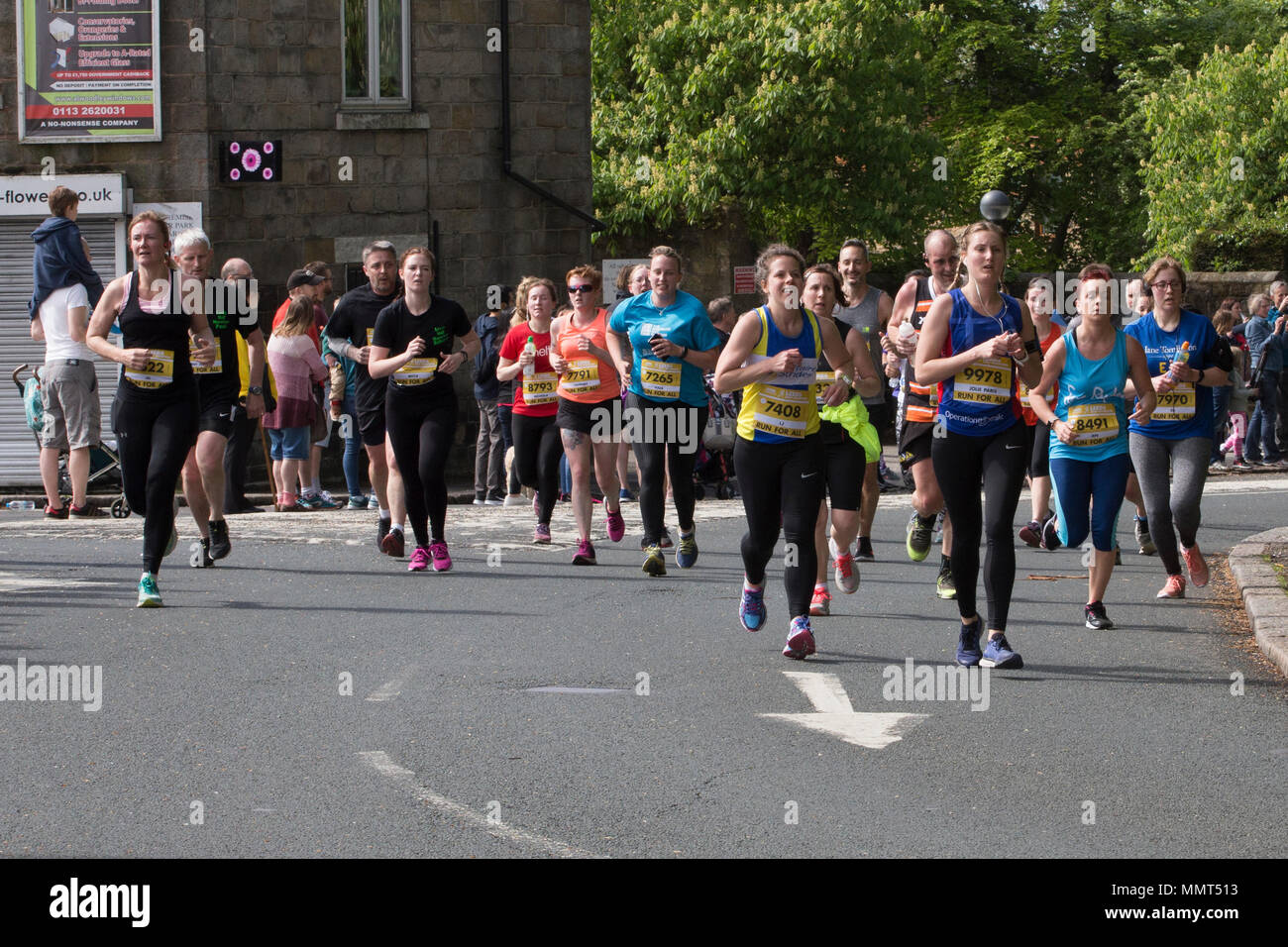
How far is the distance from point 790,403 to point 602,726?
207 centimetres

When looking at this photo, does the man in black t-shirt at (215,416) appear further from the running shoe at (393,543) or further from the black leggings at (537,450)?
the black leggings at (537,450)

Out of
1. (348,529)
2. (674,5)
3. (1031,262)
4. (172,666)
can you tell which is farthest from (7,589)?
(1031,262)

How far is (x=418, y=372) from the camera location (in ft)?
36.8

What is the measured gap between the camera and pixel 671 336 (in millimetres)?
10703

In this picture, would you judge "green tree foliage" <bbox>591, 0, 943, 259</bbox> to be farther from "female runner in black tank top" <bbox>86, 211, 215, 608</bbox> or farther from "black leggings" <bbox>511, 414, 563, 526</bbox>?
"female runner in black tank top" <bbox>86, 211, 215, 608</bbox>

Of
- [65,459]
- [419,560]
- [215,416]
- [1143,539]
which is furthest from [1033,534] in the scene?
[65,459]

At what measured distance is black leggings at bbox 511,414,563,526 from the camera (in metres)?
12.6

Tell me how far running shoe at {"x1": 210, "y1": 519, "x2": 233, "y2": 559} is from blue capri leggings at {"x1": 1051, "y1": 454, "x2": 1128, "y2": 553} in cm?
519

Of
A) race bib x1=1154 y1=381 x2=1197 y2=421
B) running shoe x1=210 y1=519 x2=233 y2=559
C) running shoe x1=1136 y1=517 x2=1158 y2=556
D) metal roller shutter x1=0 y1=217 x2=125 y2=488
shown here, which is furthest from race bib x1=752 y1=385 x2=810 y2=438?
metal roller shutter x1=0 y1=217 x2=125 y2=488

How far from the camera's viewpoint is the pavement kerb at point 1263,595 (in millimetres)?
8758

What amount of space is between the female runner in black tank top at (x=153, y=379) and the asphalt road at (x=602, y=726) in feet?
1.74

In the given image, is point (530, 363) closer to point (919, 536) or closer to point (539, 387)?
point (539, 387)

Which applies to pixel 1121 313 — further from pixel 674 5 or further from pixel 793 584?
pixel 793 584

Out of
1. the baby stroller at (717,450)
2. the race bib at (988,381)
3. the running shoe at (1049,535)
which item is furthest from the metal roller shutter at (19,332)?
the race bib at (988,381)
